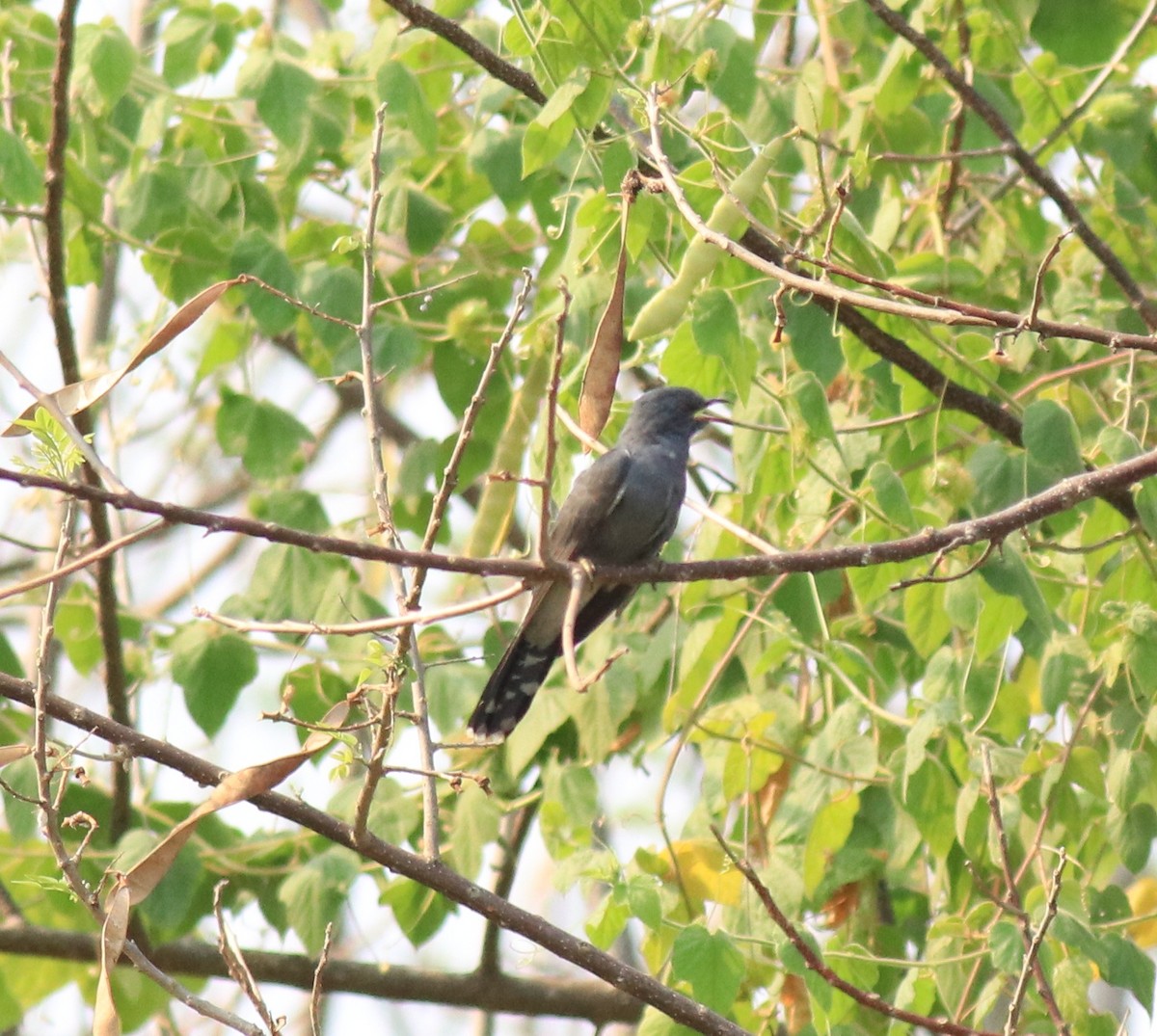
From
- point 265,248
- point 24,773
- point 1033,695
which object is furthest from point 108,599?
point 1033,695

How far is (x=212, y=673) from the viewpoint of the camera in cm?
500

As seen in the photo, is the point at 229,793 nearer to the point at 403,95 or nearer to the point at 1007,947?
the point at 1007,947

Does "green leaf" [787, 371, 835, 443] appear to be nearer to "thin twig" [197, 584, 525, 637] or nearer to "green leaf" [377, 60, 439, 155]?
"thin twig" [197, 584, 525, 637]

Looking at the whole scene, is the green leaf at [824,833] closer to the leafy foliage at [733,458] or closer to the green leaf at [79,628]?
the leafy foliage at [733,458]

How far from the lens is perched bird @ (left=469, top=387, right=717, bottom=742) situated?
16.1 ft

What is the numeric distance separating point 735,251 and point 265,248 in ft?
8.23

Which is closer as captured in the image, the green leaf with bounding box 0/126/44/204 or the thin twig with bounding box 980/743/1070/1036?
the thin twig with bounding box 980/743/1070/1036

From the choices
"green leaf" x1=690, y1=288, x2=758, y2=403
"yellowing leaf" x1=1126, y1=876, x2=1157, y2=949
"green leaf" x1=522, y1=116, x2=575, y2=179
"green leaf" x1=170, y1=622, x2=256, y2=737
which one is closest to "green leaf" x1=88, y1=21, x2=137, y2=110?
"green leaf" x1=522, y1=116, x2=575, y2=179

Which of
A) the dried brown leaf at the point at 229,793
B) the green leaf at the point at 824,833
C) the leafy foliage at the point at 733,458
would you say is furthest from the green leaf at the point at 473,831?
the dried brown leaf at the point at 229,793

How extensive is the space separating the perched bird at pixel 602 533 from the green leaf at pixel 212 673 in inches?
32.3

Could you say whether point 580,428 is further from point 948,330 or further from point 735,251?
point 948,330

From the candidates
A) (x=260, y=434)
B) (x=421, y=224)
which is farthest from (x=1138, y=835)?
(x=260, y=434)

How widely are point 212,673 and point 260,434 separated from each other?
897 millimetres

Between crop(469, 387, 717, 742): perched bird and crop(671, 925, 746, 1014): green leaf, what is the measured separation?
3.95 ft
